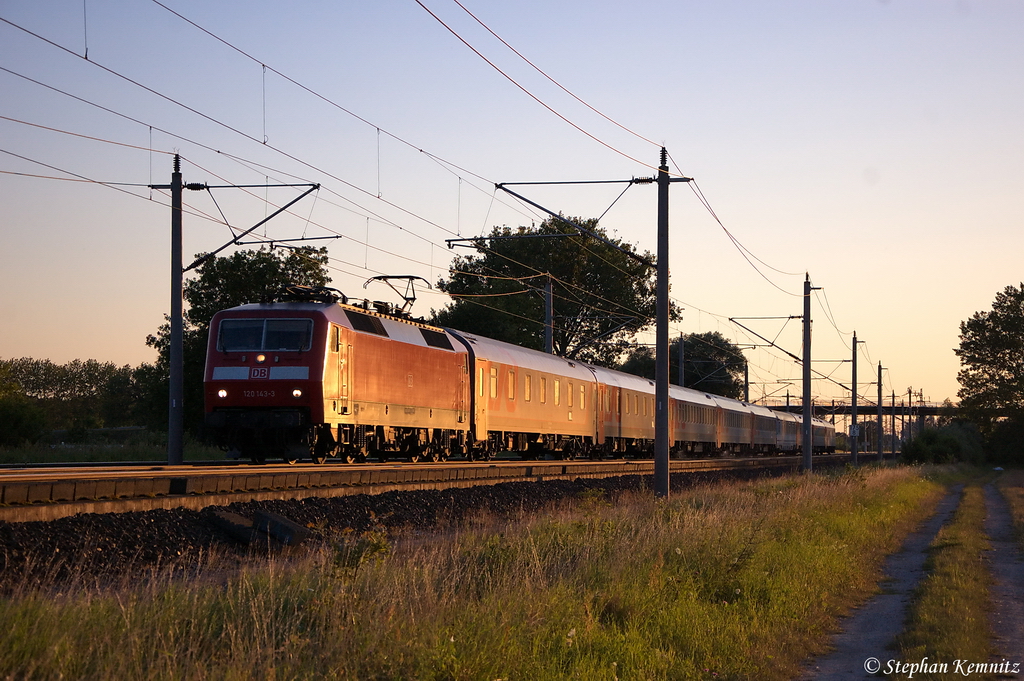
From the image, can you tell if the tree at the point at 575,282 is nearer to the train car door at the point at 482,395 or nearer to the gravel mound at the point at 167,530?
the train car door at the point at 482,395

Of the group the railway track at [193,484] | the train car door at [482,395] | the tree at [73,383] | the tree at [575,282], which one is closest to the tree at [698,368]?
the tree at [575,282]

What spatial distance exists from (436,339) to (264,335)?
6.33m

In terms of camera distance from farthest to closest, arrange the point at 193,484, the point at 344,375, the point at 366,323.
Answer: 1. the point at 366,323
2. the point at 344,375
3. the point at 193,484

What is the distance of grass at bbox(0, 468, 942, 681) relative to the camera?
632 centimetres

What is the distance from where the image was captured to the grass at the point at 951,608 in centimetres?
930

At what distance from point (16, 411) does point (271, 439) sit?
1080 inches

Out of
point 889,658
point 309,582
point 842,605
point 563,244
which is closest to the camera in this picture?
point 309,582

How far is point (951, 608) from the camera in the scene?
11.5 metres

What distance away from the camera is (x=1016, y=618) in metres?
11.4

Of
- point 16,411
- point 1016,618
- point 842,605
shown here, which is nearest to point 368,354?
point 842,605

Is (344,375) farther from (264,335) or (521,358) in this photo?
(521,358)

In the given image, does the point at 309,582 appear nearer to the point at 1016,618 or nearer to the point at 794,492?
the point at 1016,618

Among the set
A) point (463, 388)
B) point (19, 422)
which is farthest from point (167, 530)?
point (19, 422)

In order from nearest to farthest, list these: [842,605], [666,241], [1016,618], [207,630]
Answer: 1. [207,630]
2. [1016,618]
3. [842,605]
4. [666,241]
